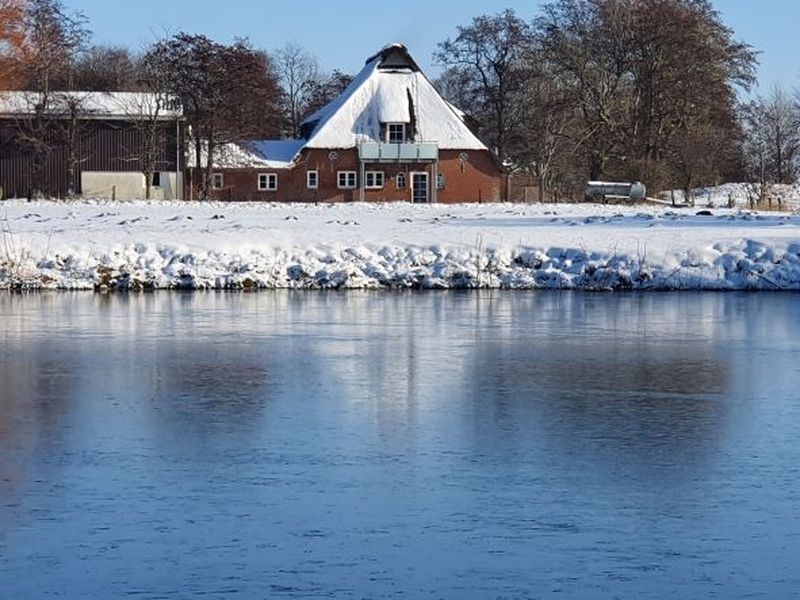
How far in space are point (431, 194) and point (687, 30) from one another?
16226 millimetres

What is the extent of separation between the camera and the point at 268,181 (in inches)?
3127

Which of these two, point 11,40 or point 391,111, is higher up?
point 11,40

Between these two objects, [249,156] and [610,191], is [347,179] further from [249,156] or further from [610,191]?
[610,191]

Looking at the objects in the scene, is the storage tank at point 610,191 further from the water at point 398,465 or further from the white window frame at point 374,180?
the water at point 398,465

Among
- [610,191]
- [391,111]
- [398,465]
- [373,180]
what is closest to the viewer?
[398,465]

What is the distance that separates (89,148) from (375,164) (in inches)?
611

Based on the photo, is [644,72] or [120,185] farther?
[644,72]

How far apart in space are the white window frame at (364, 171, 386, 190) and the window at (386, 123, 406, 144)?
2.10 meters

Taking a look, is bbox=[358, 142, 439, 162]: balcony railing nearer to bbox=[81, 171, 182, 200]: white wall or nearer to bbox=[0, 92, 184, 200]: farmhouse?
bbox=[0, 92, 184, 200]: farmhouse

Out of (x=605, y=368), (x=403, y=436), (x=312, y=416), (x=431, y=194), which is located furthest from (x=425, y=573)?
(x=431, y=194)

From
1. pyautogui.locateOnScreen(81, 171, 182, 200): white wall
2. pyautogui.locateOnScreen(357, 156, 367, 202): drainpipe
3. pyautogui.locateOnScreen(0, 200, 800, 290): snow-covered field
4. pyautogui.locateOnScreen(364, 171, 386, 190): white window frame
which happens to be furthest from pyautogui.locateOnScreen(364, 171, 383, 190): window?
pyautogui.locateOnScreen(0, 200, 800, 290): snow-covered field

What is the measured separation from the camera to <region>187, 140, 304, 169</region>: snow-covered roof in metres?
78.9

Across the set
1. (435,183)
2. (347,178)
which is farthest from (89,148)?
(435,183)

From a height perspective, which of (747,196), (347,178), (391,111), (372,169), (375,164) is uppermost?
(391,111)
